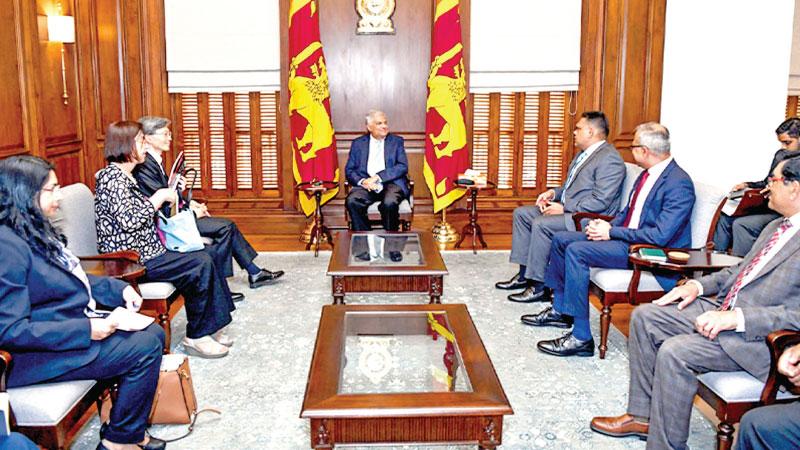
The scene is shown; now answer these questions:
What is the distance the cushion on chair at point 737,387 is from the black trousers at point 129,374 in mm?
2129

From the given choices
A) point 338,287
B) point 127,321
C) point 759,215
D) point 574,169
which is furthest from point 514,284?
point 127,321

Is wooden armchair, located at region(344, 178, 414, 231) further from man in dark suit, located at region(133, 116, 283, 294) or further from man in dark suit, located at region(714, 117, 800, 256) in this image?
man in dark suit, located at region(714, 117, 800, 256)

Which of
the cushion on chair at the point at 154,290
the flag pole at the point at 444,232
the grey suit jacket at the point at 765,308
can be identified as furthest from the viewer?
the flag pole at the point at 444,232

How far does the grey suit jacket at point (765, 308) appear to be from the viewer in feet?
8.60

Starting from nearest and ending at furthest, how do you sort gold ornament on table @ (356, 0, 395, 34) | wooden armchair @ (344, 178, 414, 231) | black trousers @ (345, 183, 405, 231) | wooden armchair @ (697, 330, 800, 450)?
wooden armchair @ (697, 330, 800, 450), black trousers @ (345, 183, 405, 231), wooden armchair @ (344, 178, 414, 231), gold ornament on table @ (356, 0, 395, 34)

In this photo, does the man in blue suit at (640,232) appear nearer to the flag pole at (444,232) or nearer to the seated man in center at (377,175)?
the seated man in center at (377,175)

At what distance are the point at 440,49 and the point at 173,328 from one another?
3.76 m

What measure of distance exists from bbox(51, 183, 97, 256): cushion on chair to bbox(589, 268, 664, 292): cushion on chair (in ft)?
9.32

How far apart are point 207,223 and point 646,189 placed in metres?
2.98

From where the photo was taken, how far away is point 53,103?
18.5 feet

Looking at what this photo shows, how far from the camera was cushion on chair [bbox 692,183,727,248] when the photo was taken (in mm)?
3932

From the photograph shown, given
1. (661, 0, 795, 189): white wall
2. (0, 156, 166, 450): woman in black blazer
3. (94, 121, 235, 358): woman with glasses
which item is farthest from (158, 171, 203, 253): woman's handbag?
(661, 0, 795, 189): white wall

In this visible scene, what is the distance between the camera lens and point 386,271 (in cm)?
422

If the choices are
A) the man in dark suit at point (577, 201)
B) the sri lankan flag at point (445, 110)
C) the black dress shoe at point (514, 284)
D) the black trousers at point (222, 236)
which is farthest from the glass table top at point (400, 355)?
the sri lankan flag at point (445, 110)
